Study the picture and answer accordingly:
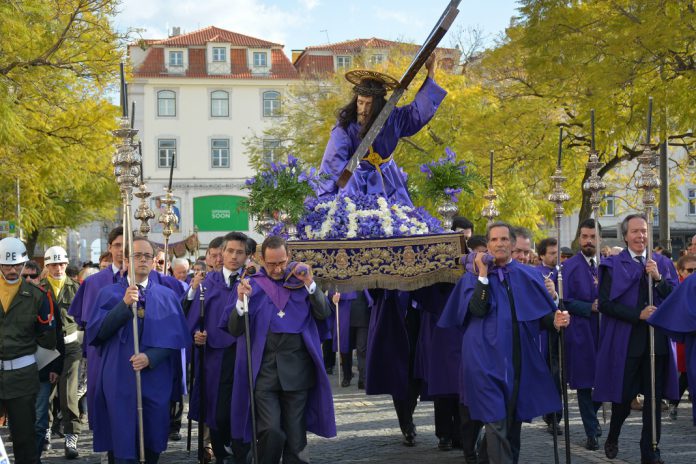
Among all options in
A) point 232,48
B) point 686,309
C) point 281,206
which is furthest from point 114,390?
point 232,48

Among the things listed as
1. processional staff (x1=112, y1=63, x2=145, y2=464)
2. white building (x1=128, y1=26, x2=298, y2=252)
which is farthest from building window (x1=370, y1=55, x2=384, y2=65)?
processional staff (x1=112, y1=63, x2=145, y2=464)

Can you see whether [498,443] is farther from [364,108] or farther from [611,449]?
[364,108]

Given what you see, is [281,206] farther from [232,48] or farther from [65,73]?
[232,48]

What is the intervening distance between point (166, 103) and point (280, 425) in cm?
5334

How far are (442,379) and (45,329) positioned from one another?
139 inches

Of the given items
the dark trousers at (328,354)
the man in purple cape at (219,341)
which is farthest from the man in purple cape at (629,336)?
the dark trousers at (328,354)

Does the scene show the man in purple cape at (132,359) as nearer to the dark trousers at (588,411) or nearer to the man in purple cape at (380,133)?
the man in purple cape at (380,133)

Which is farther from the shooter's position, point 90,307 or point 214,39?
point 214,39

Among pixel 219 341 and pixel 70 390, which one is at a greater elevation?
pixel 219 341

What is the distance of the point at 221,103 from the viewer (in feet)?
200

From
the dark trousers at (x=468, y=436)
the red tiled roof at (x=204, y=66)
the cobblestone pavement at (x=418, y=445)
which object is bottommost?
the cobblestone pavement at (x=418, y=445)

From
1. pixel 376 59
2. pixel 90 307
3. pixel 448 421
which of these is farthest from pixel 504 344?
pixel 376 59

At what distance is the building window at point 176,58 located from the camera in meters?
60.9

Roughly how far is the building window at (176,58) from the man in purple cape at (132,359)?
5366 cm
